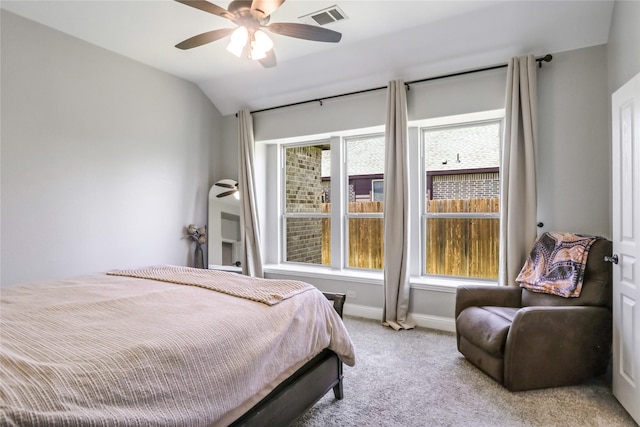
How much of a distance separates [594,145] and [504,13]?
1312 millimetres

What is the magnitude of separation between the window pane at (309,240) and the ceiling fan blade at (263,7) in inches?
107

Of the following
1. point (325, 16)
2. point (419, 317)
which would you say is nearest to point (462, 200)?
point (419, 317)

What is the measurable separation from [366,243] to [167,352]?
3166 millimetres

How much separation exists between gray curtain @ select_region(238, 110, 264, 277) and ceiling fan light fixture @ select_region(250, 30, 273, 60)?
2.09 metres

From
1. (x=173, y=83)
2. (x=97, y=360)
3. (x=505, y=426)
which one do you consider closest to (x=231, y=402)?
(x=97, y=360)

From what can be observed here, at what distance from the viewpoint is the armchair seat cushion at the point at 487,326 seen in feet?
7.35

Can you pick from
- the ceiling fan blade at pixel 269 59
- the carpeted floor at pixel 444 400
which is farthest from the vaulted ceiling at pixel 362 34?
the carpeted floor at pixel 444 400

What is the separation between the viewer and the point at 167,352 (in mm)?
1176

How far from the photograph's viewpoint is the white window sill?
346 cm

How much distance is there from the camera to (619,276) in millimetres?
2088

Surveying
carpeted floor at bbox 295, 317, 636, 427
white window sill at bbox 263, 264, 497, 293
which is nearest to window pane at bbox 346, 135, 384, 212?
white window sill at bbox 263, 264, 497, 293

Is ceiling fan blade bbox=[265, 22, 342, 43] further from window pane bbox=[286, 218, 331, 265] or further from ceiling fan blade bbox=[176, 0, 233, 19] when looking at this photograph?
window pane bbox=[286, 218, 331, 265]

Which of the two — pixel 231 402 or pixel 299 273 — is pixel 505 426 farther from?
pixel 299 273

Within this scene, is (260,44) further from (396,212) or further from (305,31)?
(396,212)
